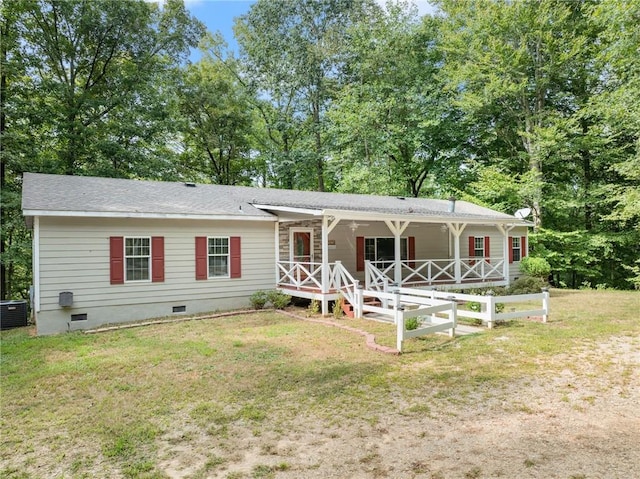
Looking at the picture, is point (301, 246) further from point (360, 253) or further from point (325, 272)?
point (325, 272)

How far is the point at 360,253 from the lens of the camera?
1517cm

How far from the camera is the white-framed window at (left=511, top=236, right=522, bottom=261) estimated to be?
1936 cm

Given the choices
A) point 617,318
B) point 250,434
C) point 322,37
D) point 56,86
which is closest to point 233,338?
point 250,434

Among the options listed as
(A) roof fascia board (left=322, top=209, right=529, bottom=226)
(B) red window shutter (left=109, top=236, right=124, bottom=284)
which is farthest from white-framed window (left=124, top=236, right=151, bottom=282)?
(A) roof fascia board (left=322, top=209, right=529, bottom=226)

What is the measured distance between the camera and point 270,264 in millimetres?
12875

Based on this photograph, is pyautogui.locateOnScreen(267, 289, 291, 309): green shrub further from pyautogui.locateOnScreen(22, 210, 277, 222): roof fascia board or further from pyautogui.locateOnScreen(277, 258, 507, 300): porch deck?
pyautogui.locateOnScreen(22, 210, 277, 222): roof fascia board

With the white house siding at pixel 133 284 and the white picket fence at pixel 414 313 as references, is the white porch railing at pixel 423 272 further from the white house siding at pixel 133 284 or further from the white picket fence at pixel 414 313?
the white house siding at pixel 133 284

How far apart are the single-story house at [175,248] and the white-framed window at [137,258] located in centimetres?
3

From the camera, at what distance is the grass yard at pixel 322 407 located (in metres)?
3.52

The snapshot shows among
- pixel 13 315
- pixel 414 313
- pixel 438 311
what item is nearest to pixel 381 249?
pixel 438 311

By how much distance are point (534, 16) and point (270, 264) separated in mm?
18241

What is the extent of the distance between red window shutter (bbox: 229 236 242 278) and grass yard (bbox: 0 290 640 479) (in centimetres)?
397

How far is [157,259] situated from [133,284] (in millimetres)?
892

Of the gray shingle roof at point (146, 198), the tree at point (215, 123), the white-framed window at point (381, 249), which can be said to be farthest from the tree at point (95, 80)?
the white-framed window at point (381, 249)
